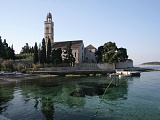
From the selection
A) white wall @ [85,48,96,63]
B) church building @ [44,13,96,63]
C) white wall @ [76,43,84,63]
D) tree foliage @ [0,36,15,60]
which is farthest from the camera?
white wall @ [85,48,96,63]

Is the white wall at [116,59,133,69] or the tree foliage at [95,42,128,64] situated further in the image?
the white wall at [116,59,133,69]

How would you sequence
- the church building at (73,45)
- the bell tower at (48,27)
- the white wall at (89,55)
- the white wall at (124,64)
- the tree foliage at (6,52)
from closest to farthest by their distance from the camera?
1. the tree foliage at (6,52)
2. the church building at (73,45)
3. the white wall at (124,64)
4. the bell tower at (48,27)
5. the white wall at (89,55)

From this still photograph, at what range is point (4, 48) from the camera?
8819cm

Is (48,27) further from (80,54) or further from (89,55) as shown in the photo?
(89,55)

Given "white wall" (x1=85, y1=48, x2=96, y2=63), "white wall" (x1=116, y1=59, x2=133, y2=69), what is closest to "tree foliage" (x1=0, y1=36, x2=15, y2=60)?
"white wall" (x1=85, y1=48, x2=96, y2=63)

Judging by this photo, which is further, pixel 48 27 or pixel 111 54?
pixel 48 27

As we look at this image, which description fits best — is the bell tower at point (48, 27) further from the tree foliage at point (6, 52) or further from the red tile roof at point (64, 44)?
the tree foliage at point (6, 52)

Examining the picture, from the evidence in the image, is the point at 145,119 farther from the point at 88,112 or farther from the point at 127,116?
the point at 88,112

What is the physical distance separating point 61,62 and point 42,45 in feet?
33.3

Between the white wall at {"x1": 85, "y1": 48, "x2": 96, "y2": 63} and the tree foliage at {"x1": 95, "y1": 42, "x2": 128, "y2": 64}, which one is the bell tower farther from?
the tree foliage at {"x1": 95, "y1": 42, "x2": 128, "y2": 64}

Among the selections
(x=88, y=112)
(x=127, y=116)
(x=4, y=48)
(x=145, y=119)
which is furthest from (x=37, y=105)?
(x=4, y=48)

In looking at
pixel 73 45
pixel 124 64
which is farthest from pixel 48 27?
pixel 124 64

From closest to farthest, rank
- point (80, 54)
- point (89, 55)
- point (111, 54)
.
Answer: point (111, 54) → point (80, 54) → point (89, 55)

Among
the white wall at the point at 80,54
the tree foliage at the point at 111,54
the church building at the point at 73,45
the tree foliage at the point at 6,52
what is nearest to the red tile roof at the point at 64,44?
the church building at the point at 73,45
